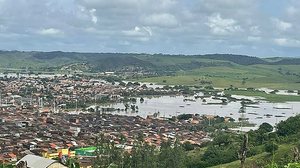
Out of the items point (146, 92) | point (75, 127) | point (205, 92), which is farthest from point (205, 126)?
point (205, 92)

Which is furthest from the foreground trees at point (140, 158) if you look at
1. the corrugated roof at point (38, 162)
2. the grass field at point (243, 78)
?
the grass field at point (243, 78)

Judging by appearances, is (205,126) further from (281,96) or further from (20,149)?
(281,96)

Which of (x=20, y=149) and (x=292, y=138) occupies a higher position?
(x=292, y=138)

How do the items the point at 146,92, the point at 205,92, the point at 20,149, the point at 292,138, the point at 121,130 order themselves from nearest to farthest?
1. the point at 292,138
2. the point at 20,149
3. the point at 121,130
4. the point at 146,92
5. the point at 205,92

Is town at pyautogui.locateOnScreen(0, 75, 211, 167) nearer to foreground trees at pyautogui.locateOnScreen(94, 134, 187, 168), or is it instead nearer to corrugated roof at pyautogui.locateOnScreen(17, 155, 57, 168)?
foreground trees at pyautogui.locateOnScreen(94, 134, 187, 168)

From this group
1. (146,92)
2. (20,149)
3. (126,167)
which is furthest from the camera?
(146,92)
